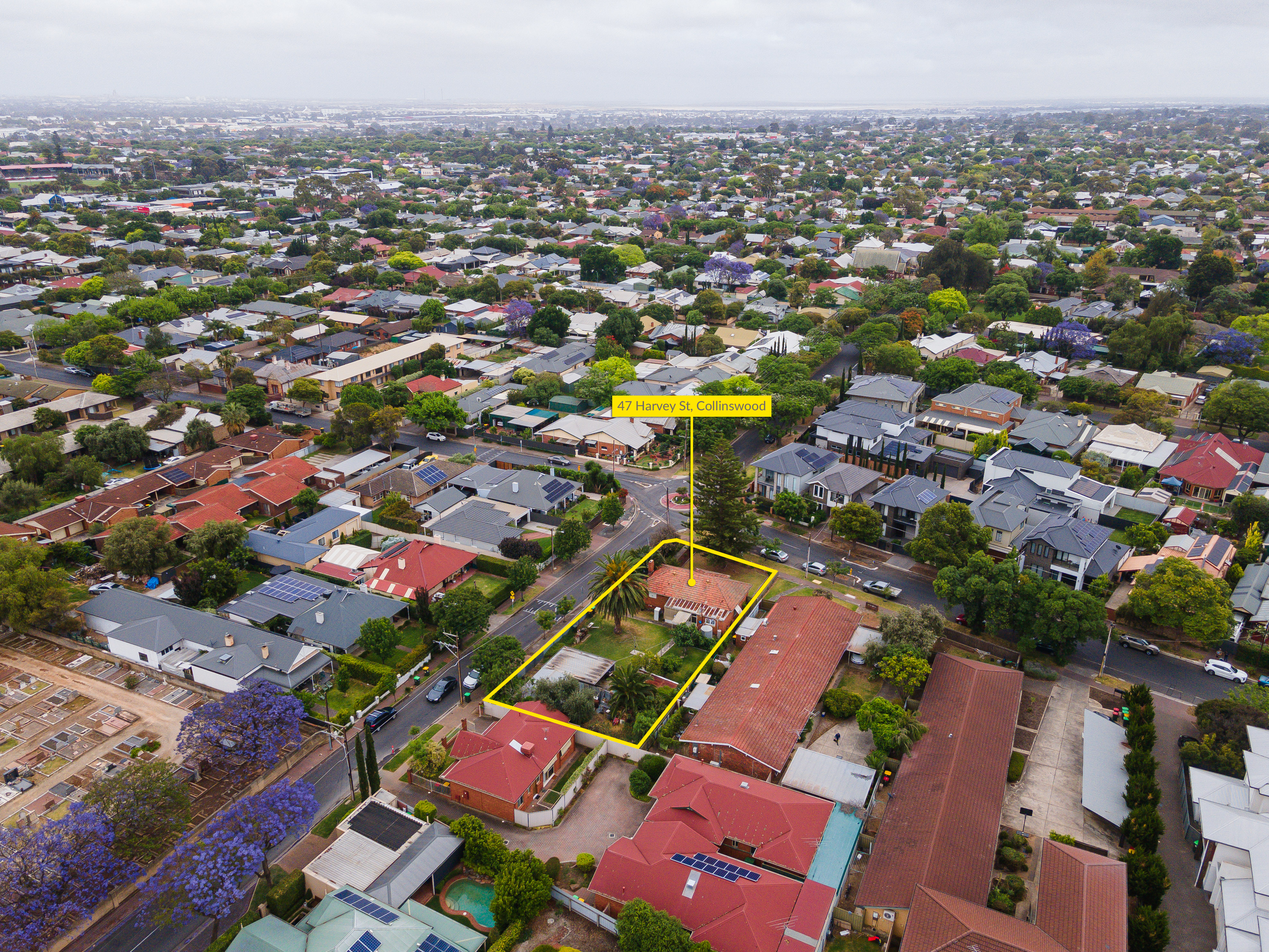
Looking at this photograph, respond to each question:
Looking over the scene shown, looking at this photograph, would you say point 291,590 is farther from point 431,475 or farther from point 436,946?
point 436,946

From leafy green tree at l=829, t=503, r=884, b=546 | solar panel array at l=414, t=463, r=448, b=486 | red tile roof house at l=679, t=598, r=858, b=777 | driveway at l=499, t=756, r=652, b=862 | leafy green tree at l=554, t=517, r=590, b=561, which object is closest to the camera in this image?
driveway at l=499, t=756, r=652, b=862

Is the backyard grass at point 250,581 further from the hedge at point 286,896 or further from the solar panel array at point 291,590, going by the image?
the hedge at point 286,896

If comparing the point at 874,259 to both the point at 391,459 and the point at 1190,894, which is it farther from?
the point at 1190,894

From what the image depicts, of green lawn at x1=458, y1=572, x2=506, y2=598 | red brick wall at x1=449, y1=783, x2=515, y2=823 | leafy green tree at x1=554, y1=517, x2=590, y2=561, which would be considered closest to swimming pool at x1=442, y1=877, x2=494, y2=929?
red brick wall at x1=449, y1=783, x2=515, y2=823

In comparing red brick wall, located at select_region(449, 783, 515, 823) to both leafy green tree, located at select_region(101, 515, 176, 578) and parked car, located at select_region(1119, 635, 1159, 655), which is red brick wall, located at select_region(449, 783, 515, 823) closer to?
leafy green tree, located at select_region(101, 515, 176, 578)

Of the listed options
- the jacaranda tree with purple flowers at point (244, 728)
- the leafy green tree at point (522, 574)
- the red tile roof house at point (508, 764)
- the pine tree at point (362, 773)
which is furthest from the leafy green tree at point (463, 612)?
the jacaranda tree with purple flowers at point (244, 728)
